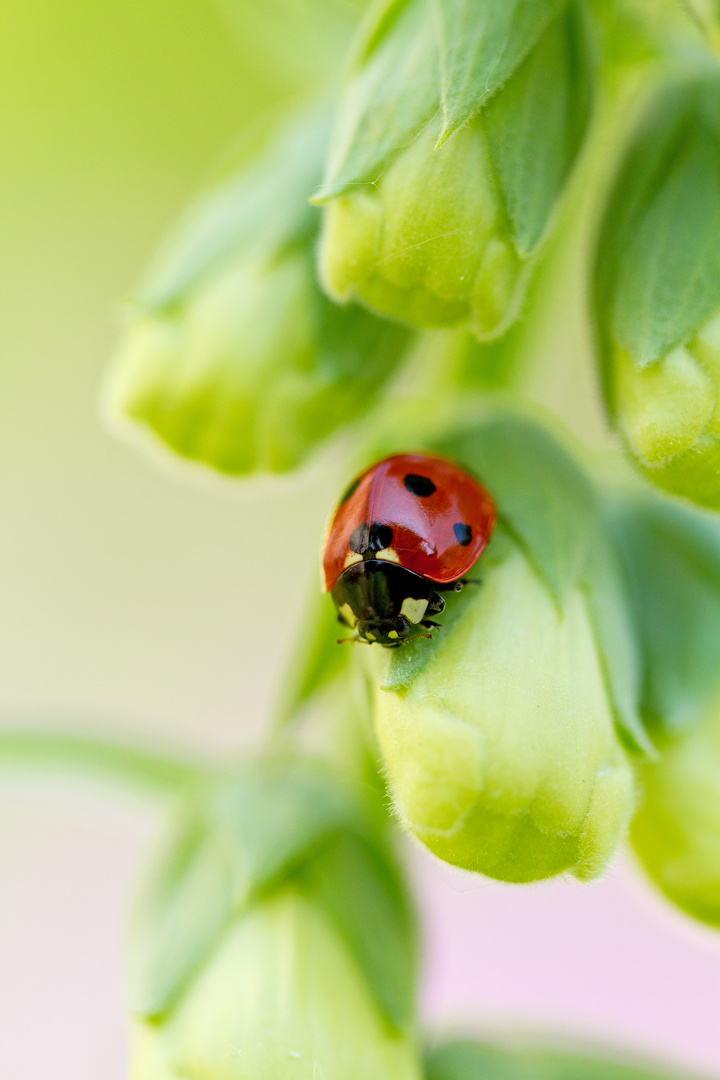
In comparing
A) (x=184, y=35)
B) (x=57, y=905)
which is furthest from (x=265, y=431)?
(x=184, y=35)

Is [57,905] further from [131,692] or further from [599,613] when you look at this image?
[599,613]

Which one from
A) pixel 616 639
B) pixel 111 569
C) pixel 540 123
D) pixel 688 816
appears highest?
pixel 540 123

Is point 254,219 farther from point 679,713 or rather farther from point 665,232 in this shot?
point 679,713

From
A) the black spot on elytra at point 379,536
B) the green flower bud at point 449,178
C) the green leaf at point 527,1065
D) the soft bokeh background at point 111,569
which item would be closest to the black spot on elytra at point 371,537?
the black spot on elytra at point 379,536

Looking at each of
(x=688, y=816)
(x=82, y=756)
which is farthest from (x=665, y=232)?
(x=82, y=756)

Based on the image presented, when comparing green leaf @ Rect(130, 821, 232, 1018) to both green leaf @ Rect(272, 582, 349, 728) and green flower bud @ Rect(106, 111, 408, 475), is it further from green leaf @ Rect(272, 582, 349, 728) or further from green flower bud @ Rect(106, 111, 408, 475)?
green flower bud @ Rect(106, 111, 408, 475)

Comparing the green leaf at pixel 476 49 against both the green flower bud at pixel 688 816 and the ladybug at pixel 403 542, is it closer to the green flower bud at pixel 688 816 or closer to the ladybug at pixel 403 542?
the ladybug at pixel 403 542

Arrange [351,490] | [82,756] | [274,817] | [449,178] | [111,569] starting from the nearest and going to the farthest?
[449,178] < [351,490] < [274,817] < [82,756] < [111,569]

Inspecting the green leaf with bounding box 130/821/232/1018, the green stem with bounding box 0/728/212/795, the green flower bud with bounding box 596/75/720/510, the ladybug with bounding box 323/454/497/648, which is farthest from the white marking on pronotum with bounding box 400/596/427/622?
the green stem with bounding box 0/728/212/795
